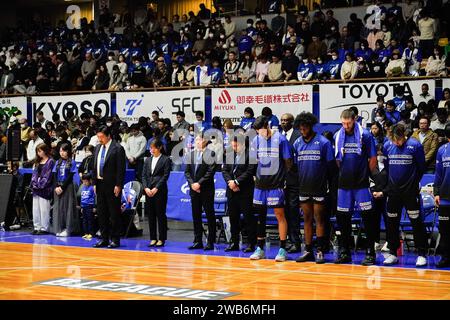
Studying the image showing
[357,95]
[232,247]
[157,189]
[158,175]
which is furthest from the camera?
[357,95]

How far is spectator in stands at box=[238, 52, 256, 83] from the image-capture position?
19641 millimetres

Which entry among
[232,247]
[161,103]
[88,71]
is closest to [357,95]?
[161,103]

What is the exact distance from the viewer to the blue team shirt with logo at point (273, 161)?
36.0ft

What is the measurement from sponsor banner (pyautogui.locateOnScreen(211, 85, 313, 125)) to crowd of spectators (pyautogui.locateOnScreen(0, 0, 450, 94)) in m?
0.74

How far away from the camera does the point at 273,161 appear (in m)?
11.0

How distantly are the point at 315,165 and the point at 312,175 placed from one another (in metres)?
0.15

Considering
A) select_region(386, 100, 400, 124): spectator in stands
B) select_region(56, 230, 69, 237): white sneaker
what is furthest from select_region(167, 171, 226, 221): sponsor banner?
select_region(386, 100, 400, 124): spectator in stands

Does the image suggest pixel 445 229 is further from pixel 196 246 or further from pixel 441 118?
pixel 441 118

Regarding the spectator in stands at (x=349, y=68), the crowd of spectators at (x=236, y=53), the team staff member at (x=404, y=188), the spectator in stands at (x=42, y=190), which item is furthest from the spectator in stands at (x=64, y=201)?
the spectator in stands at (x=349, y=68)

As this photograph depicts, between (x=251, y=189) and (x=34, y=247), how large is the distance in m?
3.96

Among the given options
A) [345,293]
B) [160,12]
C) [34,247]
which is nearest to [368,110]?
[34,247]

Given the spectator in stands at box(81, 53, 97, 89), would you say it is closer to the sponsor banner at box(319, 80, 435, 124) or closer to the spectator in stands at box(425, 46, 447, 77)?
the sponsor banner at box(319, 80, 435, 124)

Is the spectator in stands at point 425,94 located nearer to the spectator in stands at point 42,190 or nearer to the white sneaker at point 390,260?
the white sneaker at point 390,260

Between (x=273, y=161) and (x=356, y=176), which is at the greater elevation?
(x=273, y=161)
